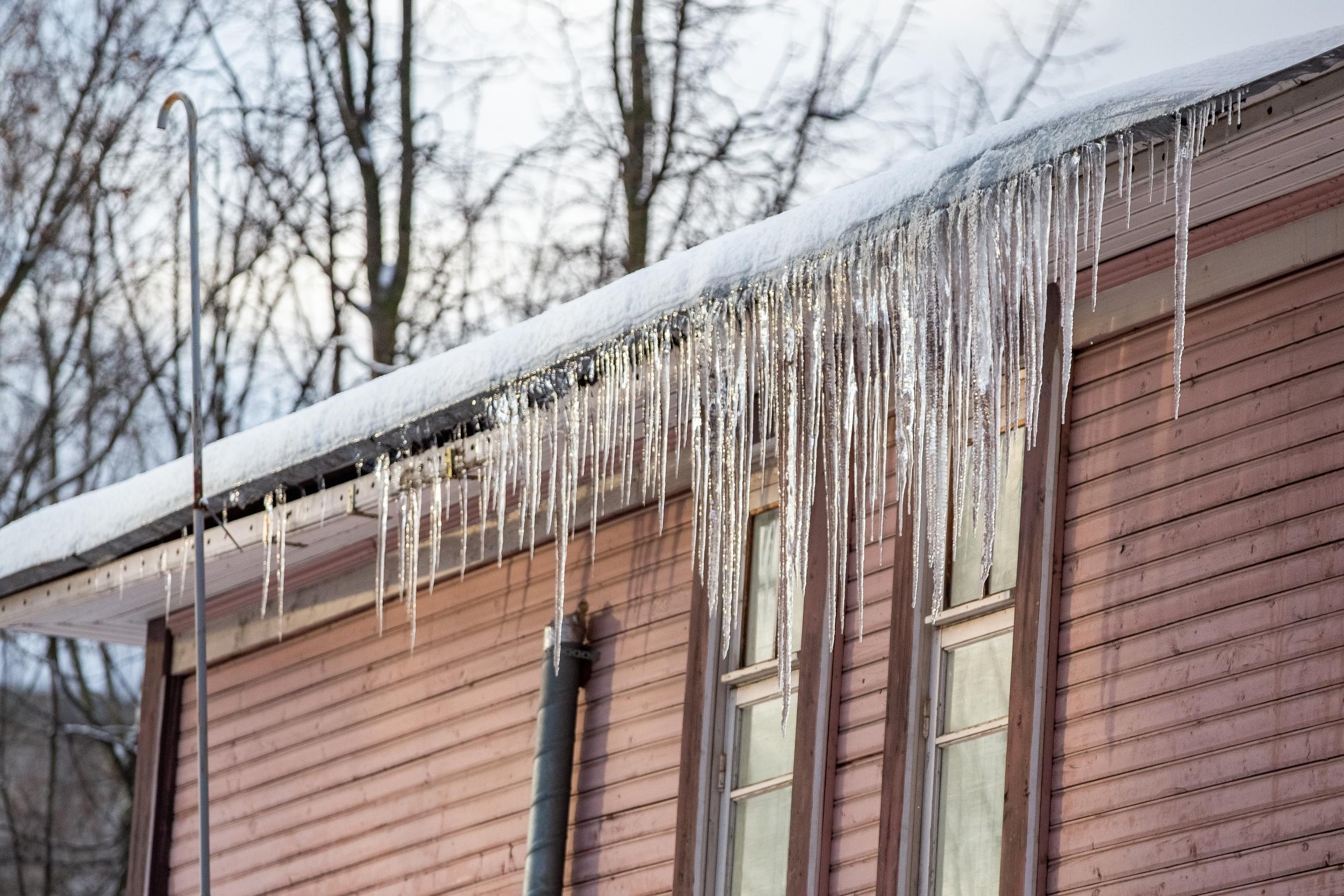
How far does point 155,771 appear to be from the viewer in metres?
9.37

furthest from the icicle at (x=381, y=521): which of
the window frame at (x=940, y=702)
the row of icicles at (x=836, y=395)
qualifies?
the window frame at (x=940, y=702)

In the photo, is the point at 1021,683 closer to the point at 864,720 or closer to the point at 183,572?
the point at 864,720

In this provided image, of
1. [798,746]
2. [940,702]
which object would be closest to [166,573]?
[798,746]

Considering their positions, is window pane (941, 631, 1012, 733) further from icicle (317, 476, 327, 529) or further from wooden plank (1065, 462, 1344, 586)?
icicle (317, 476, 327, 529)

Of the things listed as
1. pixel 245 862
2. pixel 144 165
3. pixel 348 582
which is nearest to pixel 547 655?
pixel 348 582

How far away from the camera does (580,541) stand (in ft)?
25.2

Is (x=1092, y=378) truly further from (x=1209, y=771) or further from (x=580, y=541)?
(x=580, y=541)

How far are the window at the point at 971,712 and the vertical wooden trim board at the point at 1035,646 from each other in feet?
0.44

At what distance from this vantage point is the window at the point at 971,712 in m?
5.84

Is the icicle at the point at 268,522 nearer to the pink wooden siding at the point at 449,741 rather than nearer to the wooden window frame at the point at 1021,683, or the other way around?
the pink wooden siding at the point at 449,741

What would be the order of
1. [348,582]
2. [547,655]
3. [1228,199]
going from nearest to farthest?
1. [1228,199]
2. [547,655]
3. [348,582]

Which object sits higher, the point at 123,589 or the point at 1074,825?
the point at 123,589

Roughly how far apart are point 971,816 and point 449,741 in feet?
9.24

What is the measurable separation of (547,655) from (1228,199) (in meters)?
3.28
